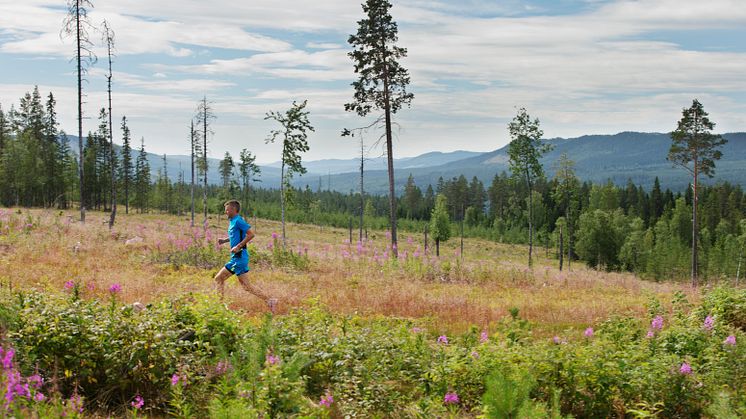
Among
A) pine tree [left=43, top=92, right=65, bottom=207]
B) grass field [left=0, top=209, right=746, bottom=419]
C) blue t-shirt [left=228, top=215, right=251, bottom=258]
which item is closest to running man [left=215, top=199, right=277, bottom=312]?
blue t-shirt [left=228, top=215, right=251, bottom=258]

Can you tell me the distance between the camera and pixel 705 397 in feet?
18.3

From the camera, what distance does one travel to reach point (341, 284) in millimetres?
14281

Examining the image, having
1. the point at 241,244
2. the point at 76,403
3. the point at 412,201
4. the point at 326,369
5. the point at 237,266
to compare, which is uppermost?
the point at 412,201

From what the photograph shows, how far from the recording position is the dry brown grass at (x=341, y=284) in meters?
10.9

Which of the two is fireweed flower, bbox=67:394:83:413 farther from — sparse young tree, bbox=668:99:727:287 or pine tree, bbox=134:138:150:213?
pine tree, bbox=134:138:150:213

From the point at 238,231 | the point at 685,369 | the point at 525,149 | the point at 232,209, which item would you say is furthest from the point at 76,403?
the point at 525,149

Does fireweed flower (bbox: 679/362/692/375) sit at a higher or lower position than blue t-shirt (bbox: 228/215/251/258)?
lower

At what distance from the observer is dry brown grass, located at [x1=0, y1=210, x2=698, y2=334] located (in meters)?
10.9

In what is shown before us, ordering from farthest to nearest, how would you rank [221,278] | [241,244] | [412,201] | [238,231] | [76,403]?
1. [412,201]
2. [238,231]
3. [221,278]
4. [241,244]
5. [76,403]

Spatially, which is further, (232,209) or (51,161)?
(51,161)

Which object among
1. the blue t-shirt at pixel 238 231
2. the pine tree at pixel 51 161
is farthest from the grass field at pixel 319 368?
the pine tree at pixel 51 161

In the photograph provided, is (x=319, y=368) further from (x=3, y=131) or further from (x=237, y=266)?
(x=3, y=131)

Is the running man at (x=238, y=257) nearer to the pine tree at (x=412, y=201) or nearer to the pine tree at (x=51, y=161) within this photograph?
the pine tree at (x=51, y=161)

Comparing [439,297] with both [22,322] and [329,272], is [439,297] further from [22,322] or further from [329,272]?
[22,322]
